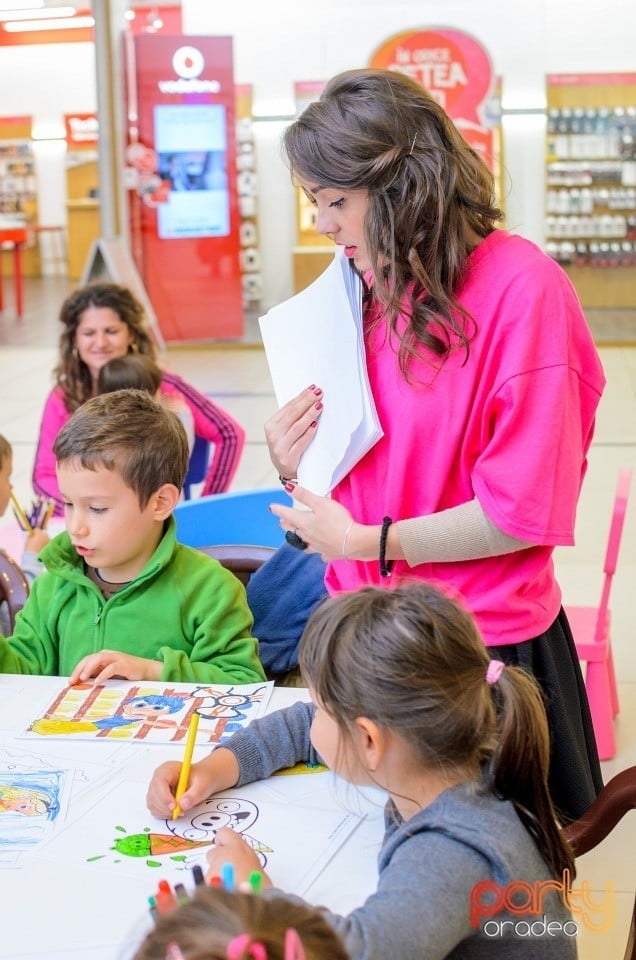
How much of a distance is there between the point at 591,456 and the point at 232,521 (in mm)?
3630

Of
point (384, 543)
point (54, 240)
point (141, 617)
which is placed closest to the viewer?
point (384, 543)

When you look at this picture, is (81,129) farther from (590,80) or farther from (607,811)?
(607,811)

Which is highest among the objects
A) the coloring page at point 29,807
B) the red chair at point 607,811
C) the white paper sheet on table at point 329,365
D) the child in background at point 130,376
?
the white paper sheet on table at point 329,365

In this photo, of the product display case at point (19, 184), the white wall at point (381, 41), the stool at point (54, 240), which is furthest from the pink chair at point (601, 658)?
the stool at point (54, 240)

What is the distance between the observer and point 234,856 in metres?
1.16

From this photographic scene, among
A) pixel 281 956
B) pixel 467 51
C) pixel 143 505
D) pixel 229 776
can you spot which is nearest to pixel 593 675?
pixel 143 505

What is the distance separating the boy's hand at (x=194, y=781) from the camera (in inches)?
→ 50.6

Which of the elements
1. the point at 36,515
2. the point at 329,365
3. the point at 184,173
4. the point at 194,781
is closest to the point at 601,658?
the point at 36,515

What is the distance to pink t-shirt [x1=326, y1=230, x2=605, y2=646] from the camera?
143 centimetres

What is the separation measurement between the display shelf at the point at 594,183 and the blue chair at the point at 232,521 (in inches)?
201

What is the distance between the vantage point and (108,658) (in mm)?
1704

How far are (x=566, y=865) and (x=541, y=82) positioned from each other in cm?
652

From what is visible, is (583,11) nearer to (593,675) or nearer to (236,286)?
(236,286)

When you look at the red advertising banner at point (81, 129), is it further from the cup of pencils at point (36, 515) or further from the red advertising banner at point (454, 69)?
the cup of pencils at point (36, 515)
